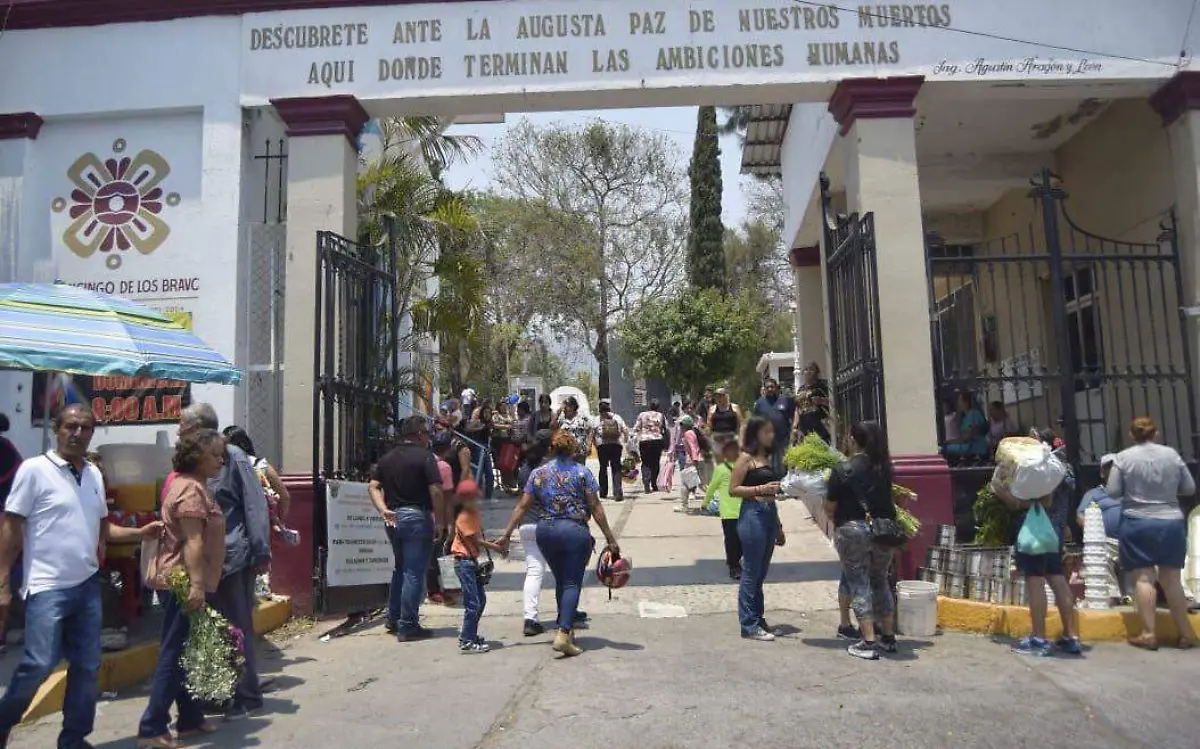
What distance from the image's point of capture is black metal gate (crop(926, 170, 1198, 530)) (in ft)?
28.2

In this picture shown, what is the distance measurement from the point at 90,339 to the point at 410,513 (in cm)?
259

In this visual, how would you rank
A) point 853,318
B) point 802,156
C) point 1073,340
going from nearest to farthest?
point 853,318, point 802,156, point 1073,340

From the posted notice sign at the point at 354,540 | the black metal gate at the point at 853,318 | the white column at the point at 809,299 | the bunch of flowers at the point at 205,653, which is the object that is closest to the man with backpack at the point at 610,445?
the white column at the point at 809,299

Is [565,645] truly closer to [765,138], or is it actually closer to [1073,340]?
[1073,340]

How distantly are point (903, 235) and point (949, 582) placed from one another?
3.19 m

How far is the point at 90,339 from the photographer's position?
6520 mm

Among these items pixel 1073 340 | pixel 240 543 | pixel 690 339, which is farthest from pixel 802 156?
pixel 690 339

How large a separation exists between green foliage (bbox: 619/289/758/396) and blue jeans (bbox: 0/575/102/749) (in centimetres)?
2505

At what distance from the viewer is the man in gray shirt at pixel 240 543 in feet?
18.1

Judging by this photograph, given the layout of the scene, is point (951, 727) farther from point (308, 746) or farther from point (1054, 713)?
point (308, 746)

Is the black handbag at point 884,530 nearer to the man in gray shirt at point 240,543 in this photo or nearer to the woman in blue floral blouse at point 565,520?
the woman in blue floral blouse at point 565,520

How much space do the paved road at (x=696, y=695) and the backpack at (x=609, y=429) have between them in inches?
254

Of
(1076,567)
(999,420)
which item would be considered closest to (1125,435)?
(999,420)

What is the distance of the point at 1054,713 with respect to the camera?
5289 mm
